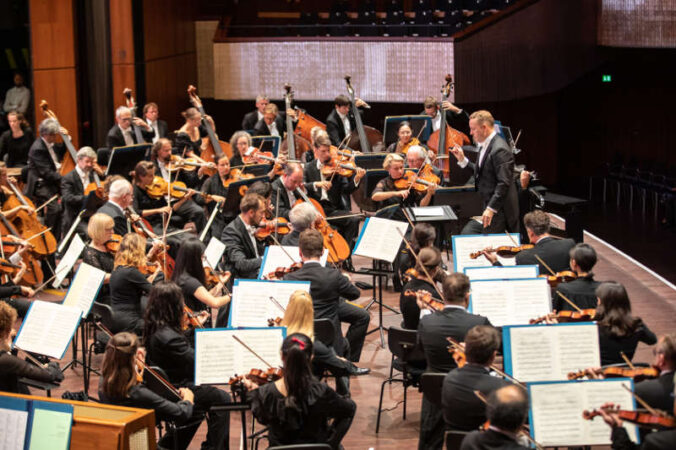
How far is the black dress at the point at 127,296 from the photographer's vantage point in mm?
5863

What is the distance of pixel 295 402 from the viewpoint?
4.18 metres

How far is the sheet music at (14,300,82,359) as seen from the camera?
5203mm

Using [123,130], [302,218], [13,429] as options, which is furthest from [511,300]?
[123,130]

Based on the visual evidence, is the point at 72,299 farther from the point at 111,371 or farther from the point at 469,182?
the point at 469,182

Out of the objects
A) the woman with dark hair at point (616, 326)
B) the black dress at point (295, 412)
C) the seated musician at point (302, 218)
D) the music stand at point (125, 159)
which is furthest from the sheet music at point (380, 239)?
the music stand at point (125, 159)

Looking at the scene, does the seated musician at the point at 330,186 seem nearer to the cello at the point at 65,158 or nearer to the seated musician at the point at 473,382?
the cello at the point at 65,158

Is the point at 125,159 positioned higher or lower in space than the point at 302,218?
higher

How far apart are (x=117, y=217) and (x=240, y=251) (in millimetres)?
1126

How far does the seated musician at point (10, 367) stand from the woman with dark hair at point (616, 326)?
3230 millimetres

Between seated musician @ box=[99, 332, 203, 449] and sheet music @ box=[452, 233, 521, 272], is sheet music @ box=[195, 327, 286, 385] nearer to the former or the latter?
seated musician @ box=[99, 332, 203, 449]

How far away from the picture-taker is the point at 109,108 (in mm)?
12461

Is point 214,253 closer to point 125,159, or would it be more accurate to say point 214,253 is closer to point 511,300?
point 511,300

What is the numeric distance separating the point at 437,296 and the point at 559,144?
1161 cm

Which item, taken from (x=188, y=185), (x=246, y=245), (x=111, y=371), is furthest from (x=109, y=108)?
(x=111, y=371)
